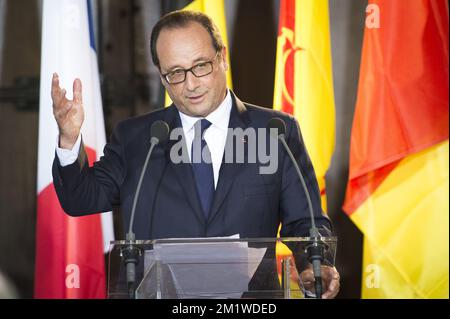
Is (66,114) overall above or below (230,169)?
above

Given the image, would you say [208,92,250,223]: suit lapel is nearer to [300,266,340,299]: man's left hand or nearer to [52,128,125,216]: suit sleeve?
[52,128,125,216]: suit sleeve

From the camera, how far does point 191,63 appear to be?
11.0 feet

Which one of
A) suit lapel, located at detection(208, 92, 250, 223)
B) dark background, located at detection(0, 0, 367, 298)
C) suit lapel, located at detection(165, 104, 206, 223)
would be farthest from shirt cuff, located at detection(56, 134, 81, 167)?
dark background, located at detection(0, 0, 367, 298)

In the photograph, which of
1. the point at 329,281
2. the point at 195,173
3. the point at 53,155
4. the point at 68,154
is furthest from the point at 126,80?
the point at 329,281

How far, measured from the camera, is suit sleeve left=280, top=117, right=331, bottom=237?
126 inches

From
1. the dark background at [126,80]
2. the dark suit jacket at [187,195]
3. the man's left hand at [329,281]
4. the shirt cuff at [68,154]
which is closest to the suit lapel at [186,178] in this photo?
the dark suit jacket at [187,195]

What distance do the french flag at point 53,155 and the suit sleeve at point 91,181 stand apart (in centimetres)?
67

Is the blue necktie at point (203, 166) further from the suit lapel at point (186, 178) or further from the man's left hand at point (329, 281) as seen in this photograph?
the man's left hand at point (329, 281)

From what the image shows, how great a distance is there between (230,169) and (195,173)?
0.49 ft

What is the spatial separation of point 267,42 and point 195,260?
103 inches

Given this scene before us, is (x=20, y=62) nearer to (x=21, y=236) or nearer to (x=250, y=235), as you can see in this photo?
(x=21, y=236)

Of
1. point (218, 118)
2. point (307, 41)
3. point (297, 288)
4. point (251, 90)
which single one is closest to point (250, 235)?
point (218, 118)

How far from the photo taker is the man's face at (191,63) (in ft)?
11.0

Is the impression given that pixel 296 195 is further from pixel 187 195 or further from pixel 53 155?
pixel 53 155
